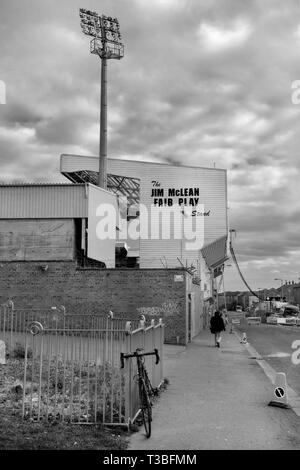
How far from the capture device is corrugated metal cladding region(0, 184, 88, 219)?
90.8ft

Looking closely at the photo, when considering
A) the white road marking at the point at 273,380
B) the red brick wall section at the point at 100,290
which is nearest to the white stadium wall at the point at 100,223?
the red brick wall section at the point at 100,290

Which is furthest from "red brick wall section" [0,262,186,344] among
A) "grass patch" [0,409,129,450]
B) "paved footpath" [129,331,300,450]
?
"grass patch" [0,409,129,450]

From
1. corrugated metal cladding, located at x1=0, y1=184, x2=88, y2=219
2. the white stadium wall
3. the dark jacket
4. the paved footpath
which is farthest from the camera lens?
the white stadium wall

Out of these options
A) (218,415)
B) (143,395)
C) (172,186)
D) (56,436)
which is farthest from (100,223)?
(56,436)

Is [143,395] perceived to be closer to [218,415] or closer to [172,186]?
[218,415]

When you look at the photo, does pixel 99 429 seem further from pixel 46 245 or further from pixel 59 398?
pixel 46 245

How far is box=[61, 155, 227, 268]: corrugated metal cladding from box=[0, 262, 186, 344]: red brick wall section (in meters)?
23.2

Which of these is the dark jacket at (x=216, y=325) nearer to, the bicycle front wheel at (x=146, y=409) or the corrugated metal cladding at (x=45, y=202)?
the corrugated metal cladding at (x=45, y=202)

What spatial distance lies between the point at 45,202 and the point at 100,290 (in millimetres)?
6362

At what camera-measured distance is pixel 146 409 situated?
693 centimetres

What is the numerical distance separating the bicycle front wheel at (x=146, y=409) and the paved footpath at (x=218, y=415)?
14 centimetres

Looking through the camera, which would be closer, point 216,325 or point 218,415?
point 218,415

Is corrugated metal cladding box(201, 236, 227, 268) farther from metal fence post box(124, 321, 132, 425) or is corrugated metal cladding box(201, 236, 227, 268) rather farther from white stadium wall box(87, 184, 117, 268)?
metal fence post box(124, 321, 132, 425)
